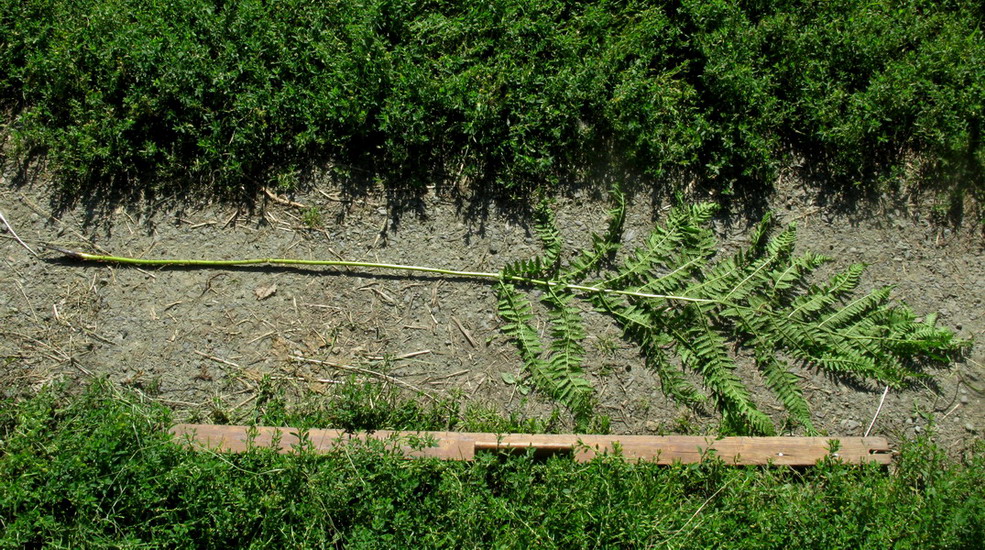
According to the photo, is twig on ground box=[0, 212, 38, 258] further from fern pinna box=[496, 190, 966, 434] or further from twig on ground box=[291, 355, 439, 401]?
fern pinna box=[496, 190, 966, 434]

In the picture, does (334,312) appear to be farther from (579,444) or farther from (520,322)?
(579,444)

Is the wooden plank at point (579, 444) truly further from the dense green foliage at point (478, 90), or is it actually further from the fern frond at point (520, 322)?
the dense green foliage at point (478, 90)

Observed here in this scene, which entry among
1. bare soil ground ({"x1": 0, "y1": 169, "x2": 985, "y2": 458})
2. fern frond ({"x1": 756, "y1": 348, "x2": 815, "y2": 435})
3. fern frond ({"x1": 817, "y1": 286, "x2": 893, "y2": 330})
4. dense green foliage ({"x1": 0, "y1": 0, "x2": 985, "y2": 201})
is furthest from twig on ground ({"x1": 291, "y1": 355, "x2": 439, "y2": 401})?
fern frond ({"x1": 817, "y1": 286, "x2": 893, "y2": 330})

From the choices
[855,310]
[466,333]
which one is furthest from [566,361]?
[855,310]

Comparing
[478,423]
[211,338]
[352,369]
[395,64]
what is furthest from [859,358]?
[211,338]

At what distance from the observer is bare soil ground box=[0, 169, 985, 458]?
411 centimetres

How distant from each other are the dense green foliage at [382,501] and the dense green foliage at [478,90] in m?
1.58

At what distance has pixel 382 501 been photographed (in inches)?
143

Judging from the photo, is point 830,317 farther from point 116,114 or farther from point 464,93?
point 116,114

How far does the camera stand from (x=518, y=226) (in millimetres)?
4367

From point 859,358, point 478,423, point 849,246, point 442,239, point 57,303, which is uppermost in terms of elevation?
point 849,246

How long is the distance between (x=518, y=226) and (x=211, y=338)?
1.96m

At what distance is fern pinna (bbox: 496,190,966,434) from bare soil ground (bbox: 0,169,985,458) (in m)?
0.11

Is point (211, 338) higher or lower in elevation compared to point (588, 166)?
lower
